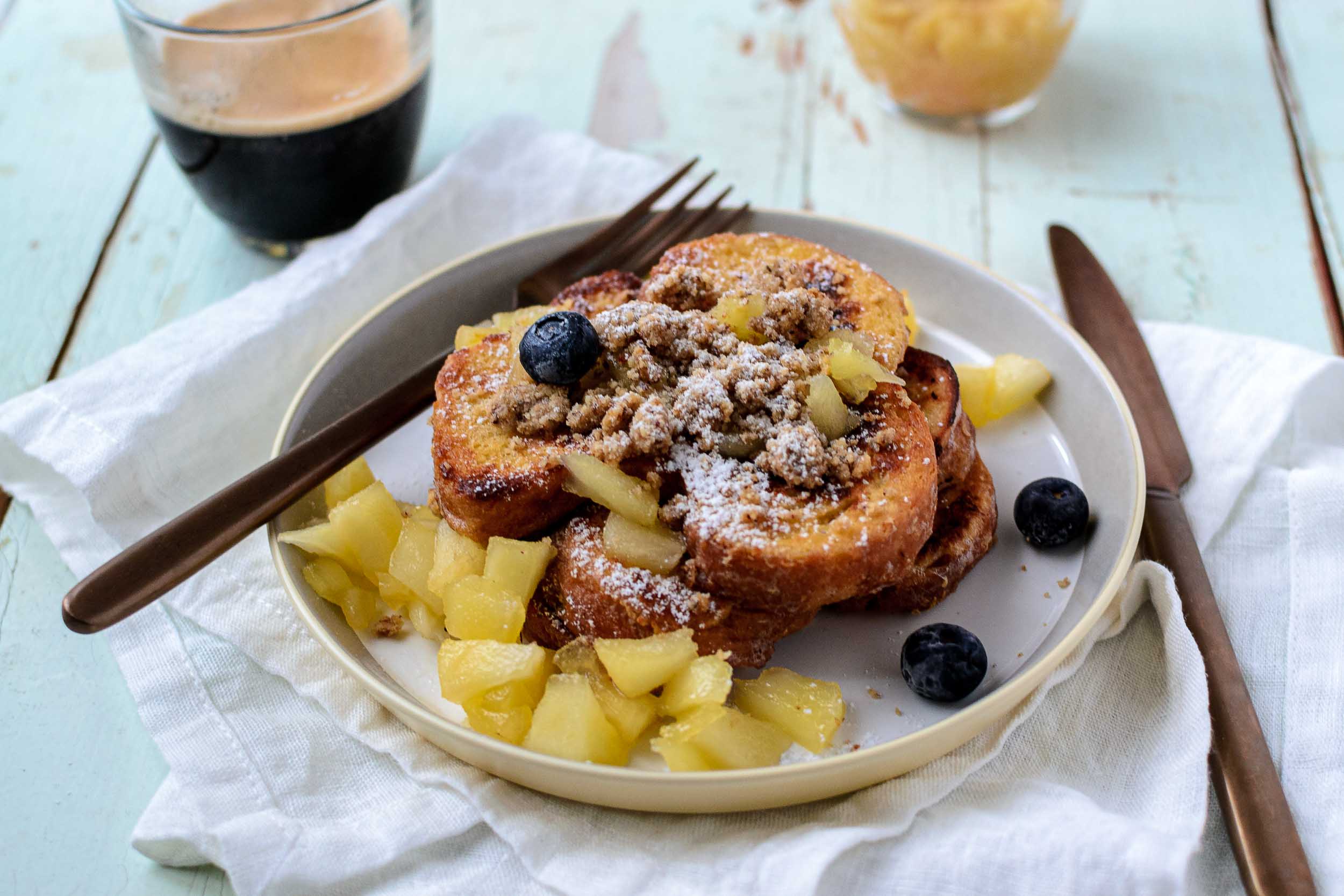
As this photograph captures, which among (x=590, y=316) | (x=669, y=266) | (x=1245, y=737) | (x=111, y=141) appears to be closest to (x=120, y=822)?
(x=590, y=316)

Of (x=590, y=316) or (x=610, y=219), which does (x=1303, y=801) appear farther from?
(x=610, y=219)

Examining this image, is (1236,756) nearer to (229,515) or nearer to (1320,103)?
(229,515)

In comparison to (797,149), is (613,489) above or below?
above

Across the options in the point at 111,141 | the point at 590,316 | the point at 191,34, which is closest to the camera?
the point at 590,316

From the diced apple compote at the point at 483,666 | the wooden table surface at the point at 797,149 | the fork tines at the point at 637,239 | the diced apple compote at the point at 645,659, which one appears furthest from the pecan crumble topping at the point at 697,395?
the wooden table surface at the point at 797,149

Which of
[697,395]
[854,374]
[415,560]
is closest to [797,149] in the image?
[854,374]

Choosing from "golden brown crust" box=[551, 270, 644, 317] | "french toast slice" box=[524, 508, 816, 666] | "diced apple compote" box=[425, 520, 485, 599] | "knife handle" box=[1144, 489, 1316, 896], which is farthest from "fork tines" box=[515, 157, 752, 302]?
"knife handle" box=[1144, 489, 1316, 896]

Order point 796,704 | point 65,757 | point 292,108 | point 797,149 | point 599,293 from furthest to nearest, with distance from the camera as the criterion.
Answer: point 797,149
point 292,108
point 599,293
point 65,757
point 796,704
